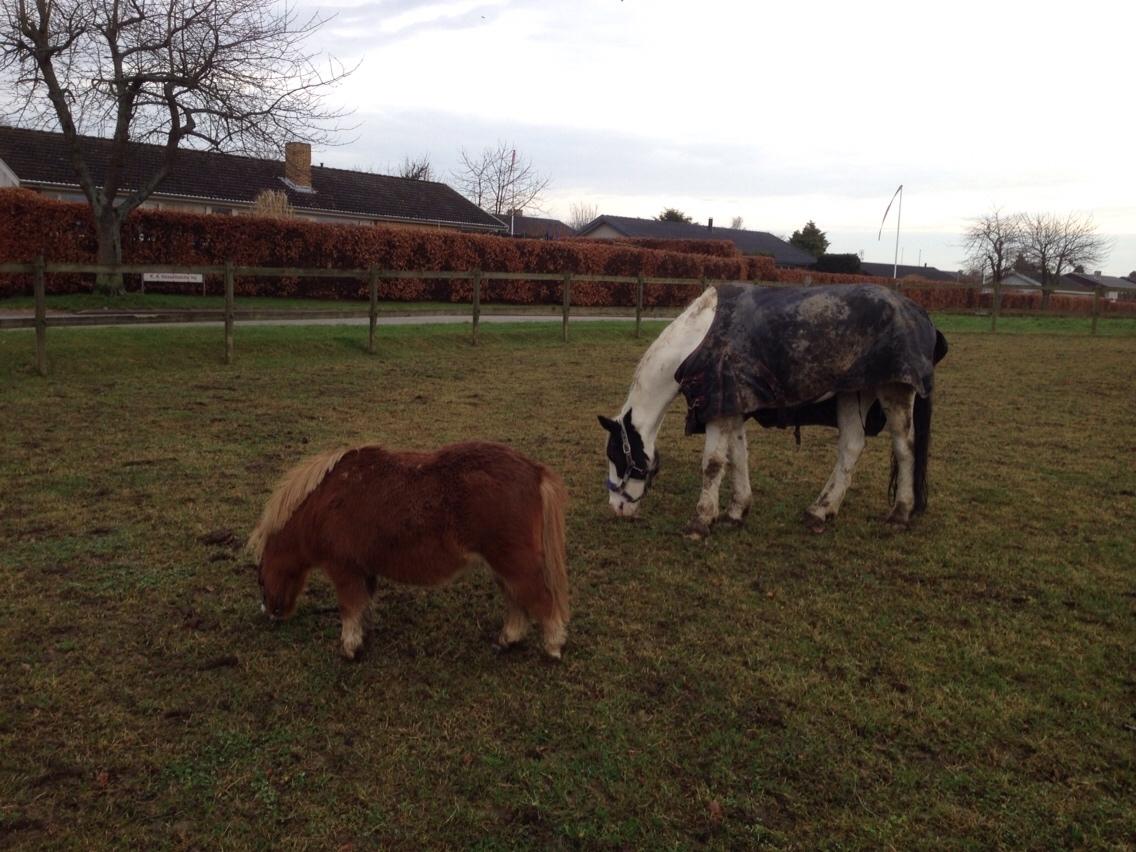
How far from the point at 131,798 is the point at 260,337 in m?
11.4

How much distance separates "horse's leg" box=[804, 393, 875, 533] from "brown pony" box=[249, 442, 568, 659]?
2.64 m

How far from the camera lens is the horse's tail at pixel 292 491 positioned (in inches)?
138

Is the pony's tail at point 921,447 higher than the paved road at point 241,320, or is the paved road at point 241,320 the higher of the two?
the paved road at point 241,320

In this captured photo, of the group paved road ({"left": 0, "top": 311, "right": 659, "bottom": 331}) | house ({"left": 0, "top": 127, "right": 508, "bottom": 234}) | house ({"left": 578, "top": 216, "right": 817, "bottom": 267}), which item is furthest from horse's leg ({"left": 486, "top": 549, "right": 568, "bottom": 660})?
house ({"left": 578, "top": 216, "right": 817, "bottom": 267})

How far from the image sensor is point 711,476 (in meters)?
5.22

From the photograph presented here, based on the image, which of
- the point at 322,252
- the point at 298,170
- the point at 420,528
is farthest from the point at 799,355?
the point at 298,170

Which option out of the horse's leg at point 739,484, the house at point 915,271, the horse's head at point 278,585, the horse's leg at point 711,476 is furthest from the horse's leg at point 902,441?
the house at point 915,271

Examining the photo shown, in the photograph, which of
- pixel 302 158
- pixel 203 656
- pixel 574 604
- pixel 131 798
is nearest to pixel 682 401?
pixel 574 604

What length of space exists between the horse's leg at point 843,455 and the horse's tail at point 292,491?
3.40 m

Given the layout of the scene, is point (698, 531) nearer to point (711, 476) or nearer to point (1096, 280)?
point (711, 476)

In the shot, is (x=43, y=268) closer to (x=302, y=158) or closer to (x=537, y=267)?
(x=537, y=267)

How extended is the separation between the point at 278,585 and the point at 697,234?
57007 millimetres

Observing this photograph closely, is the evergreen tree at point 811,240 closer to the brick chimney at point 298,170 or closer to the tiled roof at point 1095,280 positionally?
the tiled roof at point 1095,280

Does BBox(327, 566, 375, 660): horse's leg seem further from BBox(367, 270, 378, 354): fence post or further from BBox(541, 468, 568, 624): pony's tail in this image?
BBox(367, 270, 378, 354): fence post
